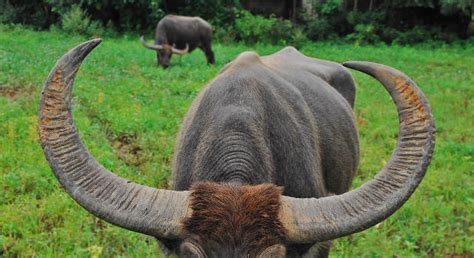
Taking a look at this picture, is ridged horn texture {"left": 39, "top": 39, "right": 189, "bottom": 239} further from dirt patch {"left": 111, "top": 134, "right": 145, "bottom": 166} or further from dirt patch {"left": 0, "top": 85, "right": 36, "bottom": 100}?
dirt patch {"left": 0, "top": 85, "right": 36, "bottom": 100}

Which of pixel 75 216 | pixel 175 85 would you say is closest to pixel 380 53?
pixel 175 85

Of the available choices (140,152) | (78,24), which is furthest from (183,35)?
(140,152)

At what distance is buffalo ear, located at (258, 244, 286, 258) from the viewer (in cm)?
248

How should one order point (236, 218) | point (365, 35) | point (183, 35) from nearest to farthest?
point (236, 218)
point (183, 35)
point (365, 35)

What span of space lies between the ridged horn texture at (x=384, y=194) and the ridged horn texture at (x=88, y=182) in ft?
1.87

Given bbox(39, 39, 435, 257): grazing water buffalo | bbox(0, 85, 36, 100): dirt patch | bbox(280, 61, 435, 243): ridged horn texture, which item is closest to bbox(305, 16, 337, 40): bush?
bbox(0, 85, 36, 100): dirt patch

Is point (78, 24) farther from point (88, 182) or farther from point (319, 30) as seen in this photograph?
point (88, 182)

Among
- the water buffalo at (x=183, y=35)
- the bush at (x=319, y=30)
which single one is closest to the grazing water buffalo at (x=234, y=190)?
the water buffalo at (x=183, y=35)

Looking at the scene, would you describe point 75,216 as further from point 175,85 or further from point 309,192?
point 175,85

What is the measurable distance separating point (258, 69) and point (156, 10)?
75.9 feet

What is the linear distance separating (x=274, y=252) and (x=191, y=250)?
0.38 m

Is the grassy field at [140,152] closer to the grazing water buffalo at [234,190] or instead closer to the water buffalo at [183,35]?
the grazing water buffalo at [234,190]

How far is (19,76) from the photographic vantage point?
11.0 m

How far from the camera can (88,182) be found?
269 cm
